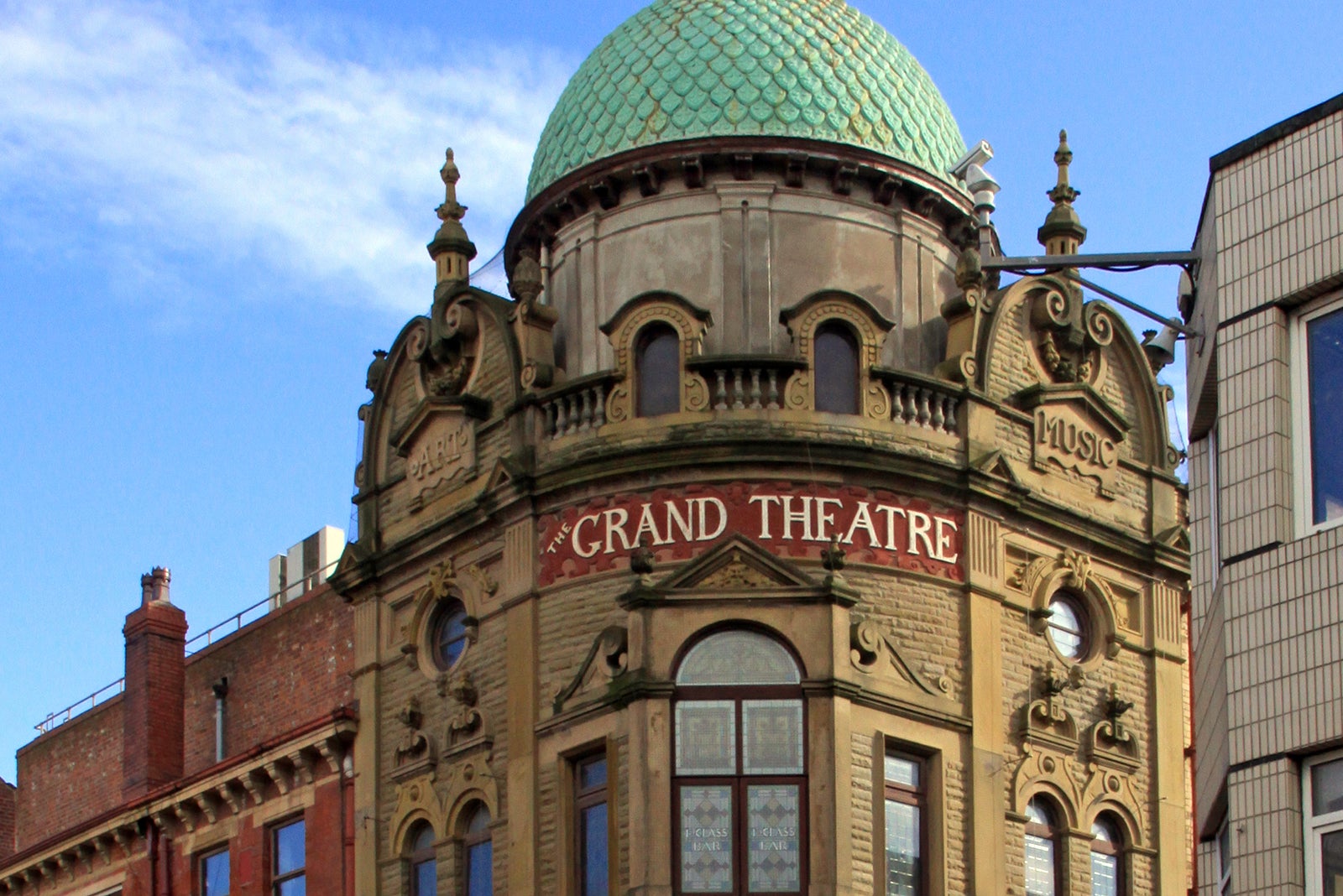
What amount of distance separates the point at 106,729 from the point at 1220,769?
28.2m

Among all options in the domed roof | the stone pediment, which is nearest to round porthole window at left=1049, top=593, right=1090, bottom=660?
the stone pediment

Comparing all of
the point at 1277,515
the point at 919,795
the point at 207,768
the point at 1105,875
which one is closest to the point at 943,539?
the point at 919,795

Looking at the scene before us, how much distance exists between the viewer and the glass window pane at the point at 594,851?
3528cm

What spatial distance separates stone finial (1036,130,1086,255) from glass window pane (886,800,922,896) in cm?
945

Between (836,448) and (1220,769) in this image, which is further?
(836,448)

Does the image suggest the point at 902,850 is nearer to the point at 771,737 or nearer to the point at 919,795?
the point at 919,795

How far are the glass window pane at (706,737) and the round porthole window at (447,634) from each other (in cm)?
503

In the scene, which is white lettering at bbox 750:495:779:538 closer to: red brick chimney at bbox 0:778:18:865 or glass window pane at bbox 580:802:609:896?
glass window pane at bbox 580:802:609:896

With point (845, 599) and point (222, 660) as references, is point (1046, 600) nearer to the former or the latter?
point (845, 599)

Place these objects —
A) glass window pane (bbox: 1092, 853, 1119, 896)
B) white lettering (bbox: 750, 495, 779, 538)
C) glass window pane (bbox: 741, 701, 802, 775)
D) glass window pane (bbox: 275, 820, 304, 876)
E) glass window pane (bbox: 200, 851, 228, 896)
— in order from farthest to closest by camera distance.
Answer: glass window pane (bbox: 200, 851, 228, 896) → glass window pane (bbox: 275, 820, 304, 876) → glass window pane (bbox: 1092, 853, 1119, 896) → white lettering (bbox: 750, 495, 779, 538) → glass window pane (bbox: 741, 701, 802, 775)

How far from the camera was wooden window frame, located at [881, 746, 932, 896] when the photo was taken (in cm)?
3528

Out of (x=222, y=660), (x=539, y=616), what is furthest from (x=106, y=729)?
(x=539, y=616)

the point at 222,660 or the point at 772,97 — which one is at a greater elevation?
the point at 772,97

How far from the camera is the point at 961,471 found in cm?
3712
